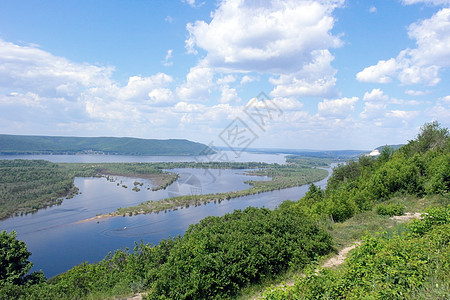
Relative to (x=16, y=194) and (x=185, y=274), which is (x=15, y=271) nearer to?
(x=185, y=274)

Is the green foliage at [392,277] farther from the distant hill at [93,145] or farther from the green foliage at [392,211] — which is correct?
the distant hill at [93,145]

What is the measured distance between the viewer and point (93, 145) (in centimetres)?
13888

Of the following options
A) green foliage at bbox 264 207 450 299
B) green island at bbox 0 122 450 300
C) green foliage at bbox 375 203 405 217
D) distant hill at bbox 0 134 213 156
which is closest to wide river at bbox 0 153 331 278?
green island at bbox 0 122 450 300

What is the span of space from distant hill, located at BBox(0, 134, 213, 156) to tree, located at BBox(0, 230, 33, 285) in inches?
4420

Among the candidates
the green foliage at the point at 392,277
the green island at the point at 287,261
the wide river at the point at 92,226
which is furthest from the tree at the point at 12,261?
the green foliage at the point at 392,277

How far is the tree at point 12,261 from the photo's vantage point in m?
9.45

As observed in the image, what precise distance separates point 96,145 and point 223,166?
90.9 metres

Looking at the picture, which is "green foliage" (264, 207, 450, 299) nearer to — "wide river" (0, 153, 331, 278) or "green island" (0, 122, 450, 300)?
"green island" (0, 122, 450, 300)

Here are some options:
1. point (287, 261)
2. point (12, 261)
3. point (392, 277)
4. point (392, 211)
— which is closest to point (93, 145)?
point (12, 261)

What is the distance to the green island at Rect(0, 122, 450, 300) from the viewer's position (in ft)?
9.64

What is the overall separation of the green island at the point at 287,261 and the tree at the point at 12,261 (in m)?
0.04

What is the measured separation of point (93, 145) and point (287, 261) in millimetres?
151934

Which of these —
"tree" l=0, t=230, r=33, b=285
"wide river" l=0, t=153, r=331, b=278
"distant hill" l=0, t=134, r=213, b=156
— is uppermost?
"distant hill" l=0, t=134, r=213, b=156

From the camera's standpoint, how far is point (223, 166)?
80938 millimetres
